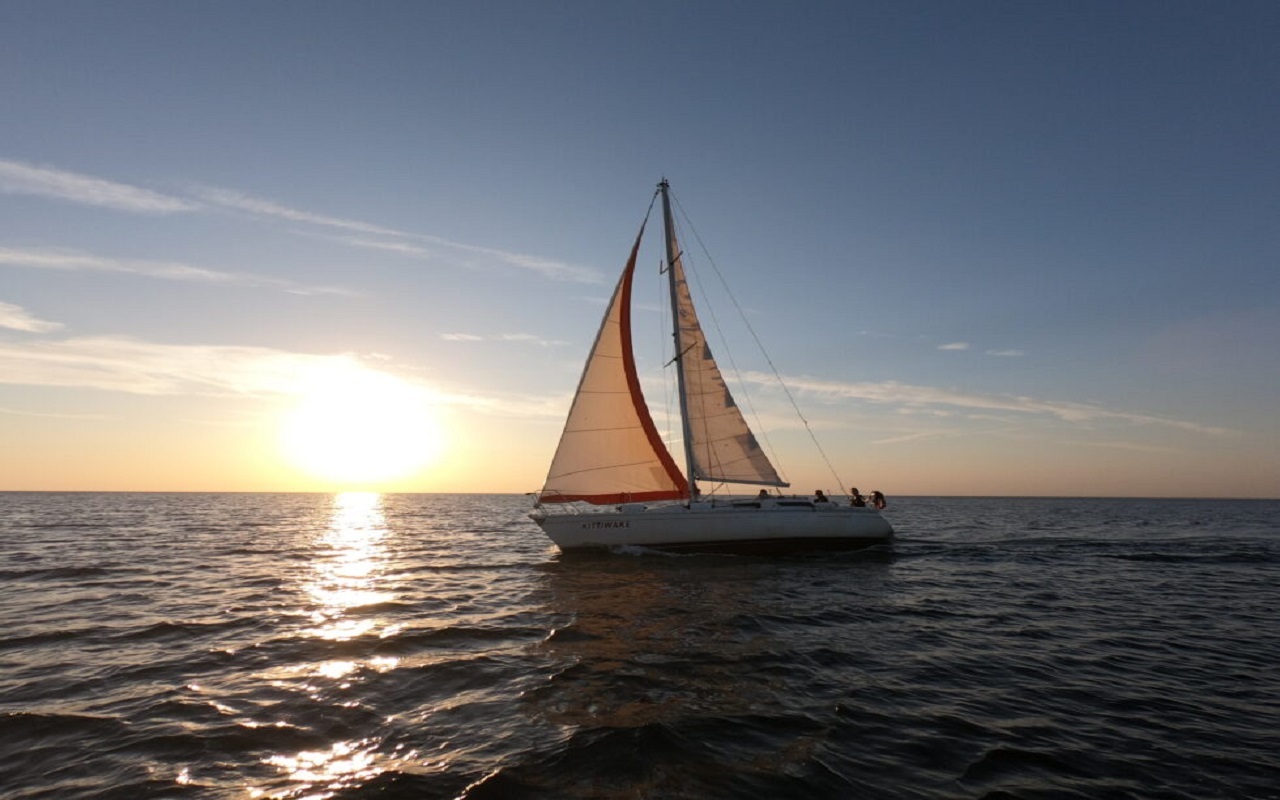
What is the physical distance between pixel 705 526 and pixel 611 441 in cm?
437

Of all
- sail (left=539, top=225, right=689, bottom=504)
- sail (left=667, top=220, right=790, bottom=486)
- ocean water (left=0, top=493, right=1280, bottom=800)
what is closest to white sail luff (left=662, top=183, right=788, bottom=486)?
sail (left=667, top=220, right=790, bottom=486)

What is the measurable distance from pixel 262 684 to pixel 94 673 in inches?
107

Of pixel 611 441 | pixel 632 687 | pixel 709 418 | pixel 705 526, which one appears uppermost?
pixel 709 418

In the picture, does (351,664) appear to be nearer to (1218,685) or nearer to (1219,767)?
(1219,767)

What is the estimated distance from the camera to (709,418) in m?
22.7

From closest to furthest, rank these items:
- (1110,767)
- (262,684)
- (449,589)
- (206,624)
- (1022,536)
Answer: (1110,767), (262,684), (206,624), (449,589), (1022,536)

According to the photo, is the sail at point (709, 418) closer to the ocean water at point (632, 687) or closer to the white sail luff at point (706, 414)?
the white sail luff at point (706, 414)

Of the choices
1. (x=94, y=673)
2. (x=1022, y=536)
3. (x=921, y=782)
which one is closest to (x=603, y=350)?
(x=94, y=673)

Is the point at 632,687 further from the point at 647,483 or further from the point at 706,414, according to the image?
the point at 706,414

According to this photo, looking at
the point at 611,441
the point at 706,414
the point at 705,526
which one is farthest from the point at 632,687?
the point at 706,414

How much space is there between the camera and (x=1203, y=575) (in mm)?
19781

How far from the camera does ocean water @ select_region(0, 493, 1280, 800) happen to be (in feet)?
18.7

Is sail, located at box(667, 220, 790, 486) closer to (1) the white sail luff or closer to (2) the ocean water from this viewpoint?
(1) the white sail luff

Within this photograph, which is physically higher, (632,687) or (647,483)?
(647,483)
